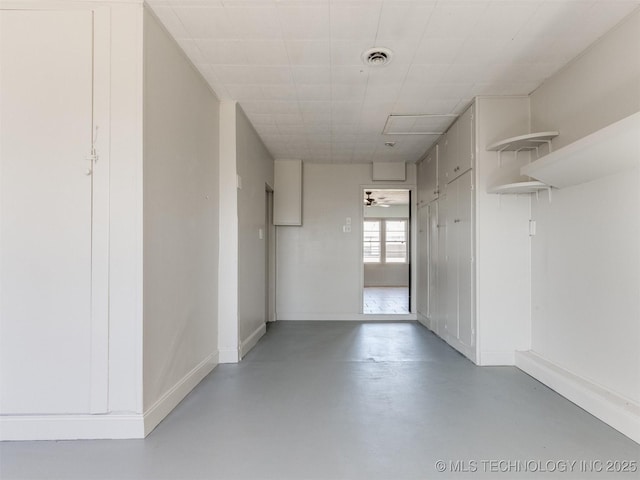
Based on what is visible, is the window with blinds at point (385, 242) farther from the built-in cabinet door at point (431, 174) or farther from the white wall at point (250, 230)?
the white wall at point (250, 230)

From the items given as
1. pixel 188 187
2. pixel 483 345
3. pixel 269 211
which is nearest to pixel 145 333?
pixel 188 187

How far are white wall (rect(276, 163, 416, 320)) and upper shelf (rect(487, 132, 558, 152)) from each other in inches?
108

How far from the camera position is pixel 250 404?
99.7 inches

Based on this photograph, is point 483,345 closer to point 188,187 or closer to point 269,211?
point 188,187

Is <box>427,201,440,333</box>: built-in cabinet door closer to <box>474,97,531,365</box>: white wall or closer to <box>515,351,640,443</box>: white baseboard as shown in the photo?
<box>474,97,531,365</box>: white wall

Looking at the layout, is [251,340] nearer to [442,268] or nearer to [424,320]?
[442,268]

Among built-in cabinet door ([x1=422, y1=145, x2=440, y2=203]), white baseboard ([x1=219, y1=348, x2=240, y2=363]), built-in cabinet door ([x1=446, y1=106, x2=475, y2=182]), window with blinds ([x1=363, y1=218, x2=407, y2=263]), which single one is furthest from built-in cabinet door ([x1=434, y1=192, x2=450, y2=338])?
window with blinds ([x1=363, y1=218, x2=407, y2=263])

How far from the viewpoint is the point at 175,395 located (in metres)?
2.48

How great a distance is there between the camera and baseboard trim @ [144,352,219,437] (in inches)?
84.1

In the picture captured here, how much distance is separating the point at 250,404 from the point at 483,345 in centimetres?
230

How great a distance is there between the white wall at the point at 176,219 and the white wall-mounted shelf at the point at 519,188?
2.69 metres

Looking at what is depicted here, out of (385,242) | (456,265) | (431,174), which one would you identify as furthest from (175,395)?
(385,242)
